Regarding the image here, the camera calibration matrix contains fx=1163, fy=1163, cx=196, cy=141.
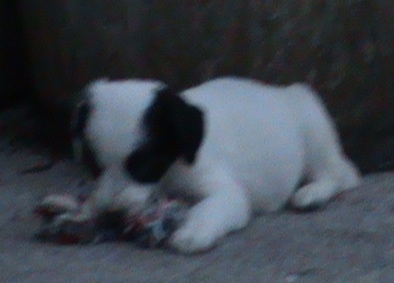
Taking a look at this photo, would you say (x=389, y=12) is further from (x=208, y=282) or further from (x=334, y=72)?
(x=208, y=282)

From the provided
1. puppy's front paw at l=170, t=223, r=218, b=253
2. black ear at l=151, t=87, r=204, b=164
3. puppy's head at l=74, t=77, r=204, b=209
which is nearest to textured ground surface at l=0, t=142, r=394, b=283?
puppy's front paw at l=170, t=223, r=218, b=253

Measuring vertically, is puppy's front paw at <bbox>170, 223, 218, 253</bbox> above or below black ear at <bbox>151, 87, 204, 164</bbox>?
below

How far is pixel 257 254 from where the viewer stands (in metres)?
4.28

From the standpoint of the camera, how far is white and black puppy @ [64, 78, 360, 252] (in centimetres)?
419

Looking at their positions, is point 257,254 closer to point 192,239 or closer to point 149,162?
point 192,239

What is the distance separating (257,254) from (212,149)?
23.1 inches

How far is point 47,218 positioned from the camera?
475 centimetres

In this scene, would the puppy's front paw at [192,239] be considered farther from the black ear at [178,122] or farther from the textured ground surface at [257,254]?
the black ear at [178,122]

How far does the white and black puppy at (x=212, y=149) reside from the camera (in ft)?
13.7

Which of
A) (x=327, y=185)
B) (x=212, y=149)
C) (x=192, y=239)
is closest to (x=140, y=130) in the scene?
(x=192, y=239)

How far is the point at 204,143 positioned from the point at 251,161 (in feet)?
1.09

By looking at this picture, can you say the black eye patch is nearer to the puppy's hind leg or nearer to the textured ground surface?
the textured ground surface

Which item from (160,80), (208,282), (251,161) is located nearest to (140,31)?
(160,80)

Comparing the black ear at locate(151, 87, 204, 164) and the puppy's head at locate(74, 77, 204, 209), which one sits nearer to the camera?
the puppy's head at locate(74, 77, 204, 209)
